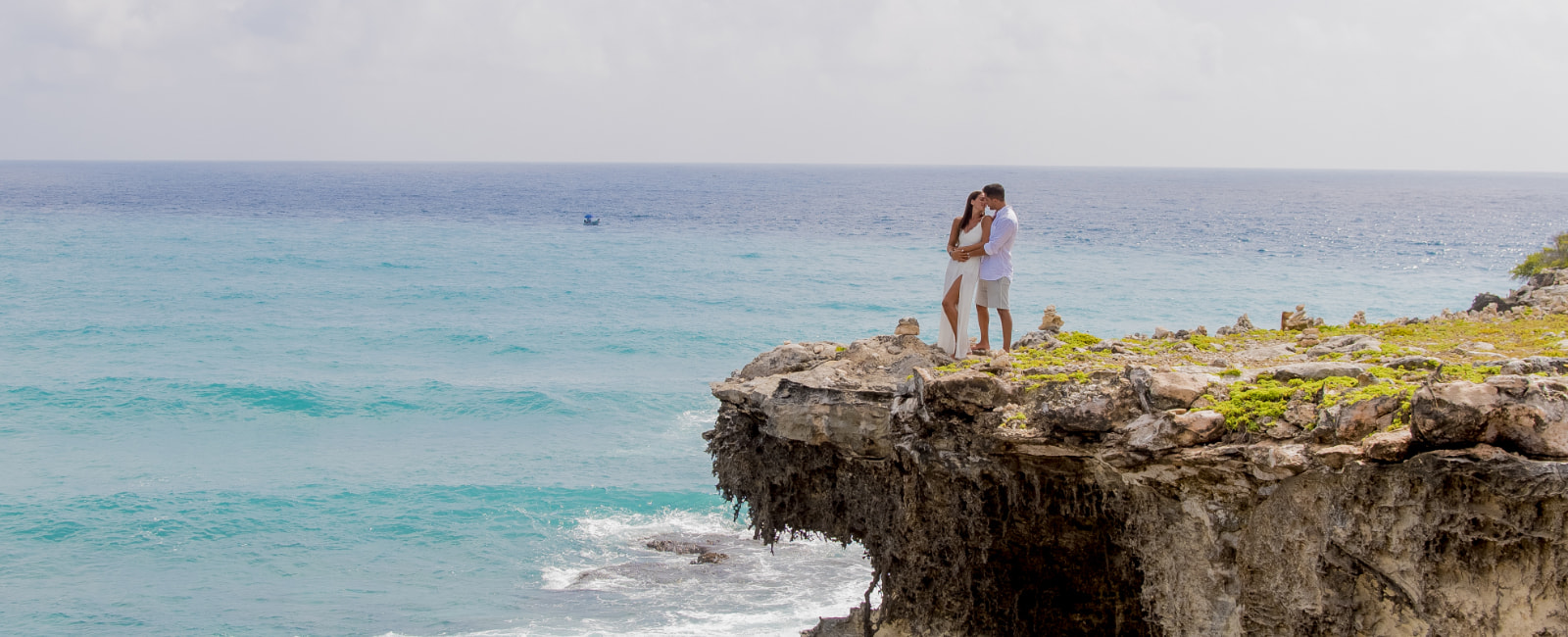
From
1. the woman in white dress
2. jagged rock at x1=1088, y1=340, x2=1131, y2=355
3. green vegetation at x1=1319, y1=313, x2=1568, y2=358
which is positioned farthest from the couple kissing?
green vegetation at x1=1319, y1=313, x2=1568, y2=358

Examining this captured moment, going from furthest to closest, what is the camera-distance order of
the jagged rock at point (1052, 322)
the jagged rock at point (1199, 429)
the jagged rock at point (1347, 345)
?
the jagged rock at point (1052, 322), the jagged rock at point (1347, 345), the jagged rock at point (1199, 429)

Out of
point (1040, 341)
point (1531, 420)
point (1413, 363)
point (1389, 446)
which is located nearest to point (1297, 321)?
point (1040, 341)

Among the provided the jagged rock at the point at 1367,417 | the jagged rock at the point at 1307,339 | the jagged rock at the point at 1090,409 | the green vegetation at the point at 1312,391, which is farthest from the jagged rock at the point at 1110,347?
the jagged rock at the point at 1367,417

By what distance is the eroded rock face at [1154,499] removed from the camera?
786 cm

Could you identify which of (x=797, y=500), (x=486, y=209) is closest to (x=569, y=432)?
(x=797, y=500)

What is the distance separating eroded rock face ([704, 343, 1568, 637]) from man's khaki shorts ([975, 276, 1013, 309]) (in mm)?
1233

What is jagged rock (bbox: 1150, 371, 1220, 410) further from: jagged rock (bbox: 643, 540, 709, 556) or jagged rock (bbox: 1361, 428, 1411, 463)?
jagged rock (bbox: 643, 540, 709, 556)

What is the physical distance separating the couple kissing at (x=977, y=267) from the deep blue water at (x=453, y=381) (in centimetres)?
917

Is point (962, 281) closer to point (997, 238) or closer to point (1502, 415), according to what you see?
point (997, 238)

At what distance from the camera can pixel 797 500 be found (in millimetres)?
13461

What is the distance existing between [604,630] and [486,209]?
112m

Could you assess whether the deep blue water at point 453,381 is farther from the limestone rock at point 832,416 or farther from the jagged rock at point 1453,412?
the jagged rock at point 1453,412

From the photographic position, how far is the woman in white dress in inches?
521

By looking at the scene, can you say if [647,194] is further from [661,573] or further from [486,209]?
[661,573]
